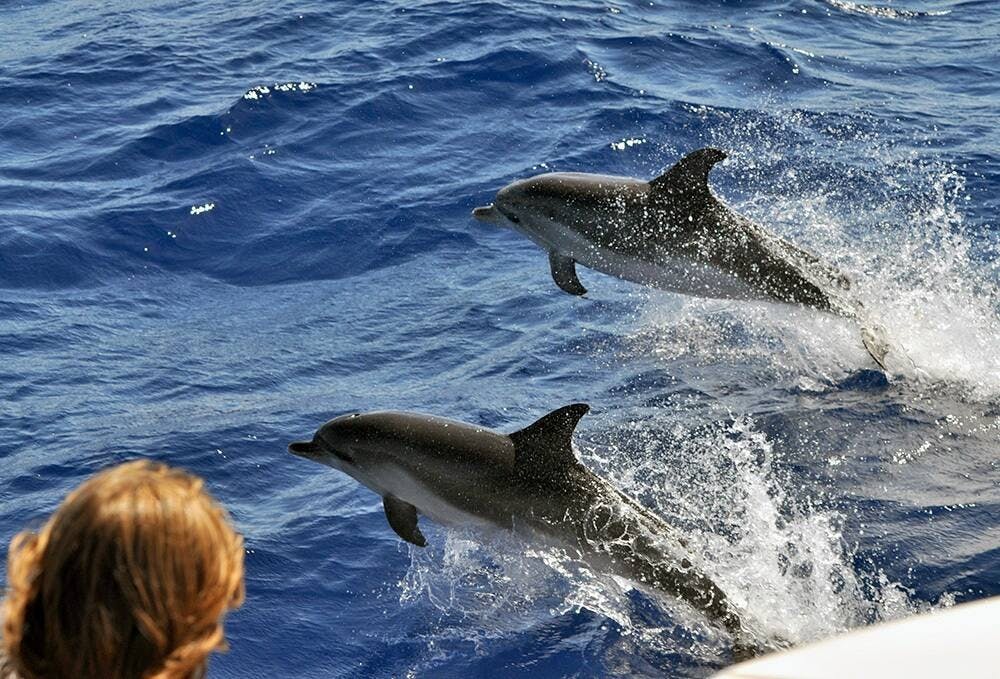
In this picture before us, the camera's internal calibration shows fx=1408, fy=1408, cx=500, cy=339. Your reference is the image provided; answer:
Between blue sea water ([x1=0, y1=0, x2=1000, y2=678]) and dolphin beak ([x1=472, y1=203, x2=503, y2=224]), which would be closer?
blue sea water ([x1=0, y1=0, x2=1000, y2=678])

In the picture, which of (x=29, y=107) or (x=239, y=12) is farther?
(x=239, y=12)

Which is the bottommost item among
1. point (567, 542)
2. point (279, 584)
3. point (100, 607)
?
point (279, 584)

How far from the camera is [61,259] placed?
1193cm

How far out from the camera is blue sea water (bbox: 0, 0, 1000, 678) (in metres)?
6.91

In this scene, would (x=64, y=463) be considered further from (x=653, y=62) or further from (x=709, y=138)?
(x=653, y=62)

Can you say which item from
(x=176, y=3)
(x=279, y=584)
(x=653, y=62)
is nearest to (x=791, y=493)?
(x=279, y=584)

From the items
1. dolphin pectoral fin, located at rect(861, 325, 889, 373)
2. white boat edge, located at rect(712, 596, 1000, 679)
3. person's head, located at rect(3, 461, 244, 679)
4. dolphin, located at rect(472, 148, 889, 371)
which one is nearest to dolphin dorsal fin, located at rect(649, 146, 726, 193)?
dolphin, located at rect(472, 148, 889, 371)

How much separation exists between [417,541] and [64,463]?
284cm

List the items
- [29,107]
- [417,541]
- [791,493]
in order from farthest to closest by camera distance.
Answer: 1. [29,107]
2. [791,493]
3. [417,541]

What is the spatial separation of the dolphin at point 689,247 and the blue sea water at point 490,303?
261 mm

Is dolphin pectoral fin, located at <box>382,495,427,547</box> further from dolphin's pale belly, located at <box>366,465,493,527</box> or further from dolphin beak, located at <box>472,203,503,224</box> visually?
dolphin beak, located at <box>472,203,503,224</box>

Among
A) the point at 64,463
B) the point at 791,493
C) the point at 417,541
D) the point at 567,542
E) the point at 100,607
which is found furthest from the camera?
the point at 64,463

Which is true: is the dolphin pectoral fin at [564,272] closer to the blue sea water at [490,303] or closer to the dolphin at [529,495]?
the blue sea water at [490,303]

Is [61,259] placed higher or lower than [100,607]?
lower
